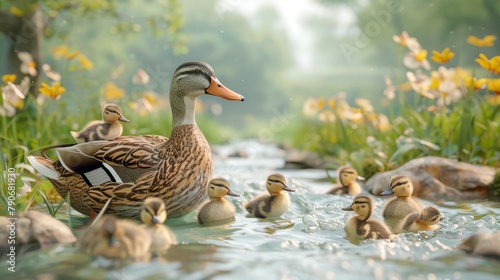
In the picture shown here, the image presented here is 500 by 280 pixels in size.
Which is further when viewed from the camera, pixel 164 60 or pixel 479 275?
pixel 164 60

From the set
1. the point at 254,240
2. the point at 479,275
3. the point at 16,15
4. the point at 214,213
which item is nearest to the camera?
the point at 479,275

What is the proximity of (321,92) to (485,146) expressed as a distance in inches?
1147

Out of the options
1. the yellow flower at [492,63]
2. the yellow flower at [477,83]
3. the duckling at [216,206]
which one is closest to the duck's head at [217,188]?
the duckling at [216,206]

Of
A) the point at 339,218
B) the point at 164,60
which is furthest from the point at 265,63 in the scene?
the point at 339,218

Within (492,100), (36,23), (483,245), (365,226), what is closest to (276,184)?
(365,226)

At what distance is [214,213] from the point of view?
208 inches

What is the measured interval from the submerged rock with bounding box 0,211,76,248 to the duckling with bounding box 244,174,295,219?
75.2 inches

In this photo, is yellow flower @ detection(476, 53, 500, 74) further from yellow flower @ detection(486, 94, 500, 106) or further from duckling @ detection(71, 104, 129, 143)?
yellow flower @ detection(486, 94, 500, 106)

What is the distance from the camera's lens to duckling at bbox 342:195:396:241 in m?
4.60

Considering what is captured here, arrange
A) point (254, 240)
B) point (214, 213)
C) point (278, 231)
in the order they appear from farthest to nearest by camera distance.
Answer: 1. point (214, 213)
2. point (278, 231)
3. point (254, 240)

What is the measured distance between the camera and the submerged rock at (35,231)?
13.4ft

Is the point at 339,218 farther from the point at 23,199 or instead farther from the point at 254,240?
the point at 23,199

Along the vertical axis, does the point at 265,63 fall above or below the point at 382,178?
above

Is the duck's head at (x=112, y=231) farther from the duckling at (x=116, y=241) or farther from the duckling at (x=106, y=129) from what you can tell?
the duckling at (x=106, y=129)
